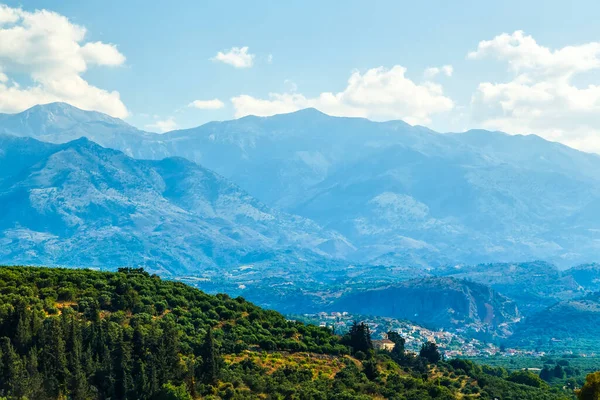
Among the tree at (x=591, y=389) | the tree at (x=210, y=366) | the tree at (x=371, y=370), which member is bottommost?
the tree at (x=591, y=389)

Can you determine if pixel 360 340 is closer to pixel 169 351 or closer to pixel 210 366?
pixel 210 366

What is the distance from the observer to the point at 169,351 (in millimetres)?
65625

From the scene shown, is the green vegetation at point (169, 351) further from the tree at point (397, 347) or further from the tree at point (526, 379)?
the tree at point (526, 379)

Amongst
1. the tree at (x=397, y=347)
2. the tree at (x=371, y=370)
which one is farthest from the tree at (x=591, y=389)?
the tree at (x=397, y=347)

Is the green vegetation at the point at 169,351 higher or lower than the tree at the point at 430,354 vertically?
higher

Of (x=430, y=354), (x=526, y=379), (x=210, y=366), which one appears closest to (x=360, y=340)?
(x=430, y=354)

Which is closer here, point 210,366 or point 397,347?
point 210,366

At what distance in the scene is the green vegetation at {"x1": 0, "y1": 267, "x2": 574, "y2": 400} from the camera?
60562mm

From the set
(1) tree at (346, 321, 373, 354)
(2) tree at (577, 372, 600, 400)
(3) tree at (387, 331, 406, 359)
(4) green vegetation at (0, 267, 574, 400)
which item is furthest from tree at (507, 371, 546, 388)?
(2) tree at (577, 372, 600, 400)

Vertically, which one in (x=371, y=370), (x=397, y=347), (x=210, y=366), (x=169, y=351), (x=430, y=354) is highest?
(x=169, y=351)

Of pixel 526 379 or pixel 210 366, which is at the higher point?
pixel 210 366

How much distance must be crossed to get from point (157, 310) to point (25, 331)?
22.7 metres

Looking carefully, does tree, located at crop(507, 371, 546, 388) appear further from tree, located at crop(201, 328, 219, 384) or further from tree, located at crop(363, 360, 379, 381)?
tree, located at crop(201, 328, 219, 384)

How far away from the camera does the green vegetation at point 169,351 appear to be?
60.6 m
